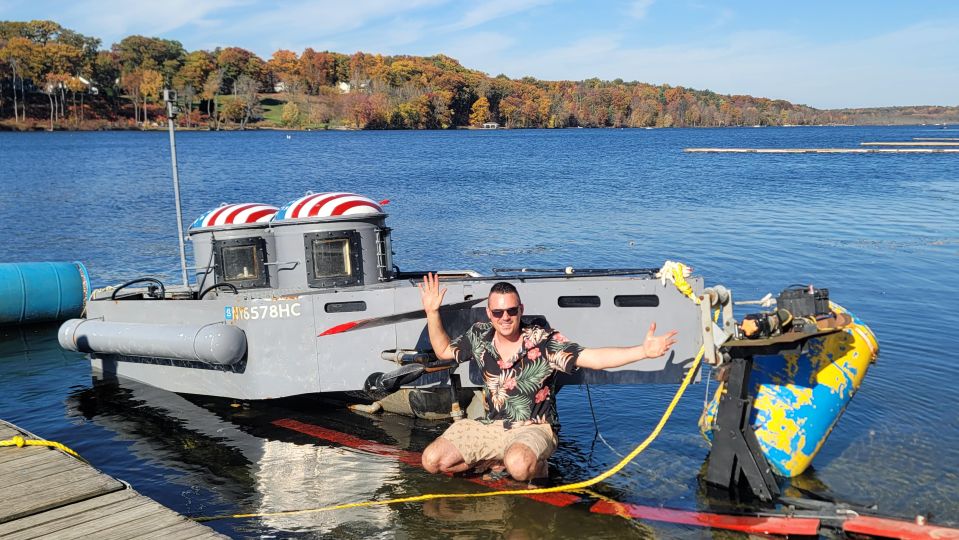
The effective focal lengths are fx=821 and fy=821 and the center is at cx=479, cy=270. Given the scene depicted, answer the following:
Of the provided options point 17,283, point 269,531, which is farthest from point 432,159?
point 269,531

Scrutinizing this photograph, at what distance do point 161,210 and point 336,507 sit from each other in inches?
1306

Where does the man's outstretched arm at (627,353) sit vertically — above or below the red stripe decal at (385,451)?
above

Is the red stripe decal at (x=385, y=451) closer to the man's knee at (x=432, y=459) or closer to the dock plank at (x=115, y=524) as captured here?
the man's knee at (x=432, y=459)

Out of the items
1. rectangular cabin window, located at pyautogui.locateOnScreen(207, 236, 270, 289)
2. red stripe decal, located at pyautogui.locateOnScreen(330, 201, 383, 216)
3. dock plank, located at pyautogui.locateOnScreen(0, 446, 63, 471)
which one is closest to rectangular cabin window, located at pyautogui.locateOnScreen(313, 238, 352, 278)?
red stripe decal, located at pyautogui.locateOnScreen(330, 201, 383, 216)

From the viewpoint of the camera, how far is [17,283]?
1762 centimetres

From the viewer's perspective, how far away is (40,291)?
17.9 meters

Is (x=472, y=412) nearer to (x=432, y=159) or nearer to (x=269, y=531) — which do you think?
(x=269, y=531)

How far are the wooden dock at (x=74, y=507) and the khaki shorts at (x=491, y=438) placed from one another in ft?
8.24

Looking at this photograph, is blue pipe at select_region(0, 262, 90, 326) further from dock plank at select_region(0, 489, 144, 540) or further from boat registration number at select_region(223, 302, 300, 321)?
dock plank at select_region(0, 489, 144, 540)

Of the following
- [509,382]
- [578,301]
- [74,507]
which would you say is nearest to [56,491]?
[74,507]

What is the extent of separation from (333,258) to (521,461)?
192 inches

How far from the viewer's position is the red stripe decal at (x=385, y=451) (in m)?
8.53

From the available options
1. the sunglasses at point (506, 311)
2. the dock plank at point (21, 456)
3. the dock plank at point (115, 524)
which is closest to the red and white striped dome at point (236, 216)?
the dock plank at point (21, 456)

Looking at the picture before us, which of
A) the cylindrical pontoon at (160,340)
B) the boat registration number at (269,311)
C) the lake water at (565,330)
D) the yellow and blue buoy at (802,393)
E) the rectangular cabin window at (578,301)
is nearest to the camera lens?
the yellow and blue buoy at (802,393)
